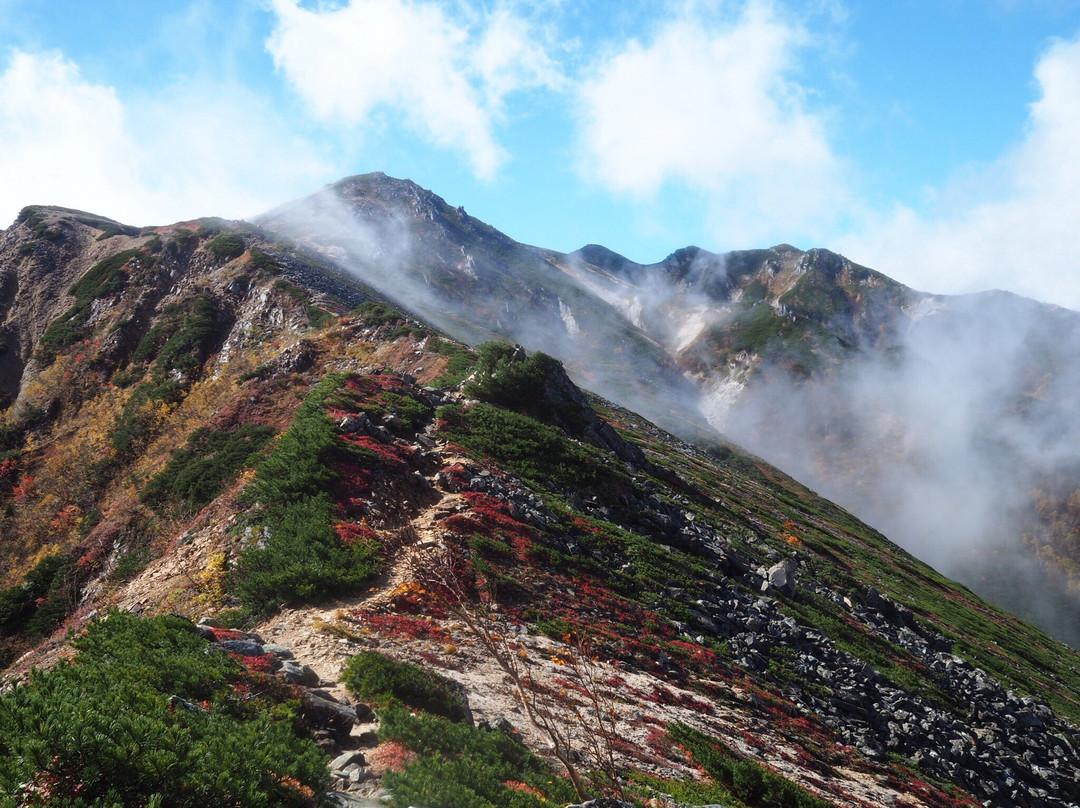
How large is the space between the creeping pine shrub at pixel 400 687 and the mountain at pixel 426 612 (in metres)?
0.08

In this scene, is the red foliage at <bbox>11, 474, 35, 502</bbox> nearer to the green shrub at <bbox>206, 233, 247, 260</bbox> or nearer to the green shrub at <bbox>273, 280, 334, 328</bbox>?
the green shrub at <bbox>273, 280, 334, 328</bbox>

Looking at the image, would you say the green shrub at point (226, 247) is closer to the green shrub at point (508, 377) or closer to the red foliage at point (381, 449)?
the green shrub at point (508, 377)

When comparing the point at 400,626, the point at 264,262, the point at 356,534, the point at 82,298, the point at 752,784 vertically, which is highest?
the point at 264,262

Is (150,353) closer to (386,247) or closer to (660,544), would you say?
(660,544)

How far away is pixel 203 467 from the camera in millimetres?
30938

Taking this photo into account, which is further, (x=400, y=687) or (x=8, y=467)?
(x=8, y=467)

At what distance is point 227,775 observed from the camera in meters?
6.67

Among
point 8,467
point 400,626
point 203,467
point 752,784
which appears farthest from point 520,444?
point 8,467

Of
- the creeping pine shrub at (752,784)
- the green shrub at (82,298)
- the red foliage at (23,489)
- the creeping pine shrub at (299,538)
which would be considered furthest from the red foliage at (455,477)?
the green shrub at (82,298)

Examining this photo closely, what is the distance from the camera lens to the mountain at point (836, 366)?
11106cm

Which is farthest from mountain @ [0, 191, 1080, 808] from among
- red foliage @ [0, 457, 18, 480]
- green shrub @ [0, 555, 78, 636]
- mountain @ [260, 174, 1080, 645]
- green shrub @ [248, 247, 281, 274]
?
mountain @ [260, 174, 1080, 645]

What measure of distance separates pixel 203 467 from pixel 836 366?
5881 inches

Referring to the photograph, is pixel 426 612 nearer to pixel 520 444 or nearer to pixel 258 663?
pixel 258 663

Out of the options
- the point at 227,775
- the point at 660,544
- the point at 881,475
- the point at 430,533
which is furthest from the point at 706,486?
the point at 881,475
